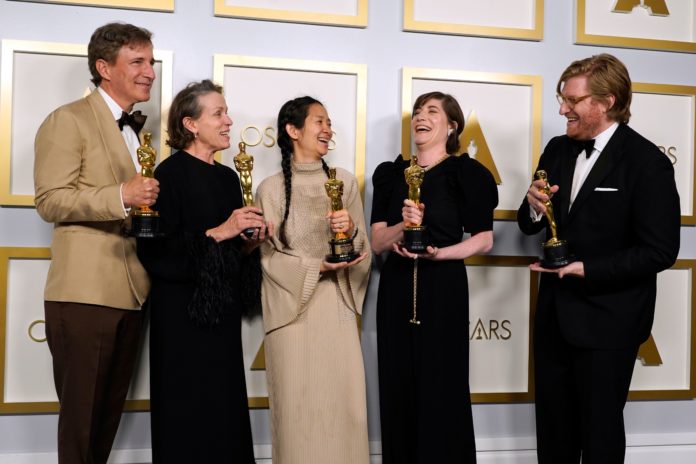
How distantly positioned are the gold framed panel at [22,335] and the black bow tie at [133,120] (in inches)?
33.3

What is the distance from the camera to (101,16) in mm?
3543

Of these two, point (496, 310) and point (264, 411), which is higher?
point (496, 310)

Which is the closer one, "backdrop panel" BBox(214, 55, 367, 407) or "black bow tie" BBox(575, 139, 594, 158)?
"black bow tie" BBox(575, 139, 594, 158)

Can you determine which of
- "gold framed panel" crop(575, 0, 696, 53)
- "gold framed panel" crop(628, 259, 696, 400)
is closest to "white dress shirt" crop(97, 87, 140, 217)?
"gold framed panel" crop(575, 0, 696, 53)

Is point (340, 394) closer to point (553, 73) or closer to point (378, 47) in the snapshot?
point (378, 47)

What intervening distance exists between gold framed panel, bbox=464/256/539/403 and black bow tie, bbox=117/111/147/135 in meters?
1.88

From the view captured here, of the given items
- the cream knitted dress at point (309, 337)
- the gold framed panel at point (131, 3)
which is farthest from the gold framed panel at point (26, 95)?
the cream knitted dress at point (309, 337)

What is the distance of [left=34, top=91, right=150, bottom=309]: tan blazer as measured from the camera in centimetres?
282

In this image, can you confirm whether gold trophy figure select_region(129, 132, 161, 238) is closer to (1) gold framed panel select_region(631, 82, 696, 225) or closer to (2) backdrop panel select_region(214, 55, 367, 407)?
(2) backdrop panel select_region(214, 55, 367, 407)

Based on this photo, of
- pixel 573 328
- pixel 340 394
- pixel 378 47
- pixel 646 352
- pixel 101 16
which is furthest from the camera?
pixel 646 352

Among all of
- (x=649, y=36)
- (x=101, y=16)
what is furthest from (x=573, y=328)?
(x=101, y=16)

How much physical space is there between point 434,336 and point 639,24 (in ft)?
7.56

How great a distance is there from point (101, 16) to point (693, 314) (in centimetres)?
363

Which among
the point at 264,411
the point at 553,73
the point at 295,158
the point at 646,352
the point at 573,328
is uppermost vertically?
the point at 553,73
